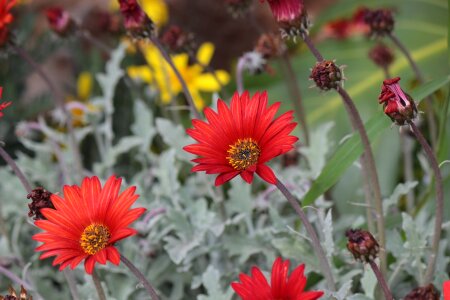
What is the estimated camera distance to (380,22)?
938 millimetres

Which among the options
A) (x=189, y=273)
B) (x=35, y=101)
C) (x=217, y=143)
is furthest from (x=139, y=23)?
(x=35, y=101)

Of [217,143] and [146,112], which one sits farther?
[146,112]

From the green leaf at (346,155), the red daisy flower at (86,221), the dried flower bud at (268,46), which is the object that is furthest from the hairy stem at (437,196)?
the dried flower bud at (268,46)

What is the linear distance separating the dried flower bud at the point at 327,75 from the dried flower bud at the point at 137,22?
0.83ft

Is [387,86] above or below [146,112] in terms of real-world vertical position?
below

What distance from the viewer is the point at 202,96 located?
5.29 feet

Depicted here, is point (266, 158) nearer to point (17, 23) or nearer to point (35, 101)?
point (35, 101)

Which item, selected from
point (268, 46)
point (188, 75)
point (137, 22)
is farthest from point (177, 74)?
point (188, 75)

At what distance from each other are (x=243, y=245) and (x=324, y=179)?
19cm

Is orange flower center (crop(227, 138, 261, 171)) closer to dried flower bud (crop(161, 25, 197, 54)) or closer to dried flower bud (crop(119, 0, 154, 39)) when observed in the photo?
dried flower bud (crop(119, 0, 154, 39))

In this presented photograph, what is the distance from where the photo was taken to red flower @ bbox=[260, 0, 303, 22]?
759 millimetres

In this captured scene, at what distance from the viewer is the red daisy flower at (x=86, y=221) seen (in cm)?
65

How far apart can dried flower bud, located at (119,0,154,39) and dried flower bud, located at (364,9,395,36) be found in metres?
0.27

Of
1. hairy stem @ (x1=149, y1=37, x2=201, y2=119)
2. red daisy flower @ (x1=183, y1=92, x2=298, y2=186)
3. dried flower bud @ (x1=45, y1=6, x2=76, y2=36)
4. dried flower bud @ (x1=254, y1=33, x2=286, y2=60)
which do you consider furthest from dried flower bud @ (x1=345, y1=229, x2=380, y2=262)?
dried flower bud @ (x1=45, y1=6, x2=76, y2=36)
